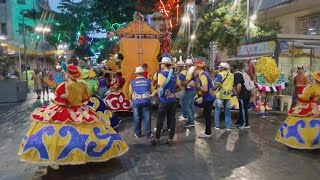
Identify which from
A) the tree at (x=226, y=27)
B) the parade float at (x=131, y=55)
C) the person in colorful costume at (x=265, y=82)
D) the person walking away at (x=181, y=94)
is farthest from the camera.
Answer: the tree at (x=226, y=27)

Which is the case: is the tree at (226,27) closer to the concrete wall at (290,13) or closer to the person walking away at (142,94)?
the concrete wall at (290,13)

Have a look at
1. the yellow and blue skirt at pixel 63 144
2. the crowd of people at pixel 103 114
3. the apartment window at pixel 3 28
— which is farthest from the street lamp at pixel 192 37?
the apartment window at pixel 3 28

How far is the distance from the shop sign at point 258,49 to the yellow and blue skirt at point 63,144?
932cm

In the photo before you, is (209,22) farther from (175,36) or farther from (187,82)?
(187,82)

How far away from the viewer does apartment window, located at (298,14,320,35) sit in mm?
18859

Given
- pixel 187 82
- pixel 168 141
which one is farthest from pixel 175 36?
pixel 168 141

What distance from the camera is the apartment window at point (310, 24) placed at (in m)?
18.9

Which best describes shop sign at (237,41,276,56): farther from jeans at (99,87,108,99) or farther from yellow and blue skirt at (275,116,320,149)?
yellow and blue skirt at (275,116,320,149)

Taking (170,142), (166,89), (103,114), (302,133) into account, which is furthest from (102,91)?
(302,133)

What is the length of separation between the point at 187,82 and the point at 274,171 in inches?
167

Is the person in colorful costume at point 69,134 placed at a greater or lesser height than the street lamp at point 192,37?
lesser

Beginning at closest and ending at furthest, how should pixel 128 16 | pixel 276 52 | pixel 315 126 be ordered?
pixel 315 126 < pixel 276 52 < pixel 128 16

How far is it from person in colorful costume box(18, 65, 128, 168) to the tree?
13.7 m

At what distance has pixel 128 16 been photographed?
1869 centimetres
